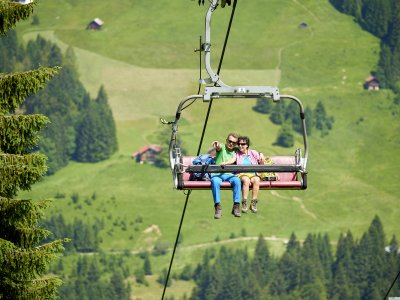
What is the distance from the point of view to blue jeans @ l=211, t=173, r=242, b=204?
96.6 ft

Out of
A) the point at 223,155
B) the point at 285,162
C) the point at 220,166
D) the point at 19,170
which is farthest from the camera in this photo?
the point at 285,162

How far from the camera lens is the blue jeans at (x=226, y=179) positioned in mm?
29438

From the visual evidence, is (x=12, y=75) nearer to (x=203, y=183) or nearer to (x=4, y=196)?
(x=4, y=196)

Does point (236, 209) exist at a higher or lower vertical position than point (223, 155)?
lower

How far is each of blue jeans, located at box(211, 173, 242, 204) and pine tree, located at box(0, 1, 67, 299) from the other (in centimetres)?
474

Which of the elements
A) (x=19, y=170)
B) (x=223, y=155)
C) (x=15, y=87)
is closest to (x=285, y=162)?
(x=223, y=155)

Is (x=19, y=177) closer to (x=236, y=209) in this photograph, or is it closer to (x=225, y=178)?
(x=236, y=209)

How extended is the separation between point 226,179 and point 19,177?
20.8ft

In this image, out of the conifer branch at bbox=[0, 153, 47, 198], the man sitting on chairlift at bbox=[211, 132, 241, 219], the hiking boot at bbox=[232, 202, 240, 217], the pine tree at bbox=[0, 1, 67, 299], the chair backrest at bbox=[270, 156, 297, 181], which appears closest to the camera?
the conifer branch at bbox=[0, 153, 47, 198]

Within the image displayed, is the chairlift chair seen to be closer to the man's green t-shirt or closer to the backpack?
the backpack

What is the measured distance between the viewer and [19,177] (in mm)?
24250

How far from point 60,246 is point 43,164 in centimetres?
158

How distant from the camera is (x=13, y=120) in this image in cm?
2455

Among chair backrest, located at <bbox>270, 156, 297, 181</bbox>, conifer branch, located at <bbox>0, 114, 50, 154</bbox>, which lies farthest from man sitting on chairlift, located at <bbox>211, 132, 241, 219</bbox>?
conifer branch, located at <bbox>0, 114, 50, 154</bbox>
